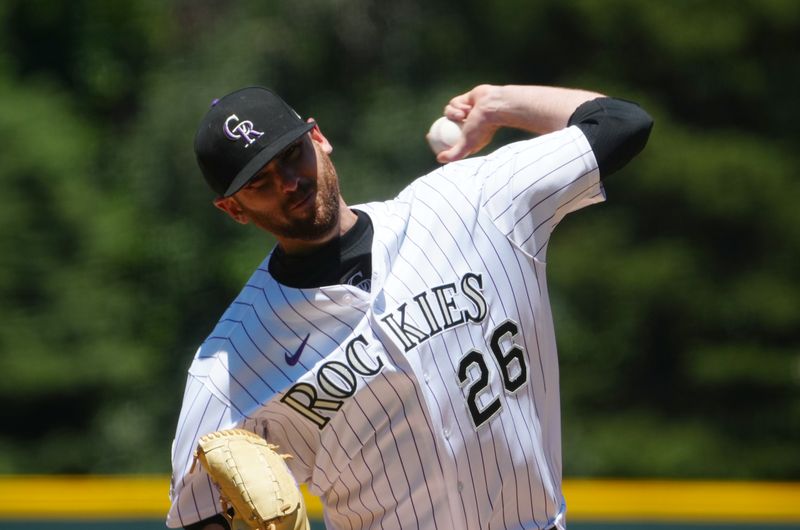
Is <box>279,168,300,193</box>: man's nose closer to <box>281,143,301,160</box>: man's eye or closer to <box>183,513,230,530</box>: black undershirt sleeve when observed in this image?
<box>281,143,301,160</box>: man's eye

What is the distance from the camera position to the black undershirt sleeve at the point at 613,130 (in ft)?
6.77

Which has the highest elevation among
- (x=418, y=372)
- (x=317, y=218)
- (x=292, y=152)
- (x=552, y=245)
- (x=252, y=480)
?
(x=552, y=245)

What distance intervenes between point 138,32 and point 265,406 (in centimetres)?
662

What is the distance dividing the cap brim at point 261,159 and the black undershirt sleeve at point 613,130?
508mm

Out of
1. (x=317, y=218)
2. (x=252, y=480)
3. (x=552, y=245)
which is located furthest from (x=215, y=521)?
(x=552, y=245)

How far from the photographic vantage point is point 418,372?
193 centimetres

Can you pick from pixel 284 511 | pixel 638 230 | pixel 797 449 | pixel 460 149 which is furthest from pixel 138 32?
pixel 284 511

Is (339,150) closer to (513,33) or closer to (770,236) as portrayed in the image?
(513,33)

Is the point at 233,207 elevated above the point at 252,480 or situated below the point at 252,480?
above

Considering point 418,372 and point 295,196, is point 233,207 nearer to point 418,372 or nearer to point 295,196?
point 295,196

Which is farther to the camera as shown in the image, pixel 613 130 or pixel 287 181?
pixel 613 130

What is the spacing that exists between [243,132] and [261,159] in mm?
74

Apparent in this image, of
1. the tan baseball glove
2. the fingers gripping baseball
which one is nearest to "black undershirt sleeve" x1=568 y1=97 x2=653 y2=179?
the fingers gripping baseball

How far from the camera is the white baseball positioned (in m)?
2.25
